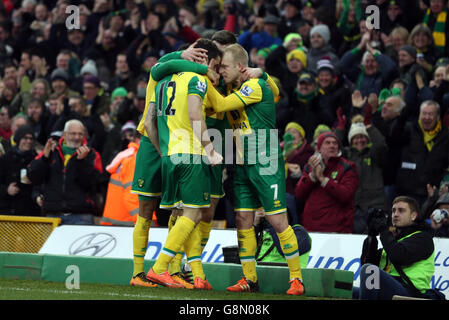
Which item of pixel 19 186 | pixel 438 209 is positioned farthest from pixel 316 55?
pixel 19 186

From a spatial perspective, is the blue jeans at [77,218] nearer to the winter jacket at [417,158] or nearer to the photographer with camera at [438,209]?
the winter jacket at [417,158]

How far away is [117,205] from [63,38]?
8.27m

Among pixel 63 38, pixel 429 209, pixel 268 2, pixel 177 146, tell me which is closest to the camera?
pixel 177 146

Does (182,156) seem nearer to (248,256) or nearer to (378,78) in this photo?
(248,256)

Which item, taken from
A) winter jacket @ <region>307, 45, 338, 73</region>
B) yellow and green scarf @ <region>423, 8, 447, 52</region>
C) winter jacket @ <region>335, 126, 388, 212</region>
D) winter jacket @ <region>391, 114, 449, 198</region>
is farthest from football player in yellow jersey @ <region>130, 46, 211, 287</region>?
yellow and green scarf @ <region>423, 8, 447, 52</region>

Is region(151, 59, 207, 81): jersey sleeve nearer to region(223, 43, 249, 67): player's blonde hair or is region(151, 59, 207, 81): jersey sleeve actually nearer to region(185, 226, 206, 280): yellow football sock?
region(223, 43, 249, 67): player's blonde hair

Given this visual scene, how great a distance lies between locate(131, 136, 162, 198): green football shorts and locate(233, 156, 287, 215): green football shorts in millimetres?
755

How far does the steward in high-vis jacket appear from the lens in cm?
1098

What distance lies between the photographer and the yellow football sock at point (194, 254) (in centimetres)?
771

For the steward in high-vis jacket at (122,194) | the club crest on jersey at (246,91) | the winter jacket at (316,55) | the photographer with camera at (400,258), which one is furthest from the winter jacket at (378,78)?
the club crest on jersey at (246,91)

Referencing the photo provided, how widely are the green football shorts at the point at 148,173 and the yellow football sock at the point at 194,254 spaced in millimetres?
549
